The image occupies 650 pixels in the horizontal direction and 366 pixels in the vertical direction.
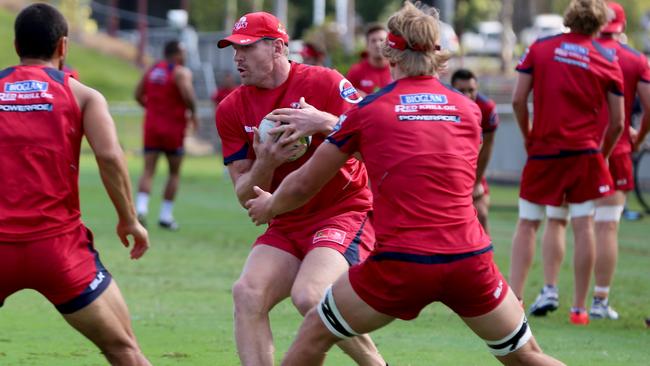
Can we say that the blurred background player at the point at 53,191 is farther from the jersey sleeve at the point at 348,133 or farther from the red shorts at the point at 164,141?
the red shorts at the point at 164,141

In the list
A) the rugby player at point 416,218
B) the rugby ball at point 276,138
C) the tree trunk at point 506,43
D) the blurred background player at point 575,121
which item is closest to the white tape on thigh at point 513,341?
the rugby player at point 416,218

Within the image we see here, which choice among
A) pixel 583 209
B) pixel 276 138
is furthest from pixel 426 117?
pixel 583 209

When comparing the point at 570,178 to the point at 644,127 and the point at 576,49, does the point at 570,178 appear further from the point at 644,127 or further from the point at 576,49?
the point at 576,49

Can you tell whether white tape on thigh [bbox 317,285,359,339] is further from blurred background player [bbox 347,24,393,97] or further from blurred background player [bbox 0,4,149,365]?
blurred background player [bbox 347,24,393,97]

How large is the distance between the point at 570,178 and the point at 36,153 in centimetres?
504

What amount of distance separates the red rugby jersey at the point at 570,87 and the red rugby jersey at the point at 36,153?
4.68m

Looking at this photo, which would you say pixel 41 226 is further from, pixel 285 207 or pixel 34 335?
pixel 34 335

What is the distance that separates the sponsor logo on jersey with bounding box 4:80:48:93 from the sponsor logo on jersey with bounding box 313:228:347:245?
179 centimetres

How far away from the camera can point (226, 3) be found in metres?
55.9

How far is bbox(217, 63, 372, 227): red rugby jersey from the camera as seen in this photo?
721cm

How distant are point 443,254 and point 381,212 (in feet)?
1.19

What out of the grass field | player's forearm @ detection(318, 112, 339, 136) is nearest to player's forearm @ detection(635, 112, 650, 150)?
the grass field

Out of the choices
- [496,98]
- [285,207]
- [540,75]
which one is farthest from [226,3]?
[285,207]

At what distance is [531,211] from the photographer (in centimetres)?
1022
